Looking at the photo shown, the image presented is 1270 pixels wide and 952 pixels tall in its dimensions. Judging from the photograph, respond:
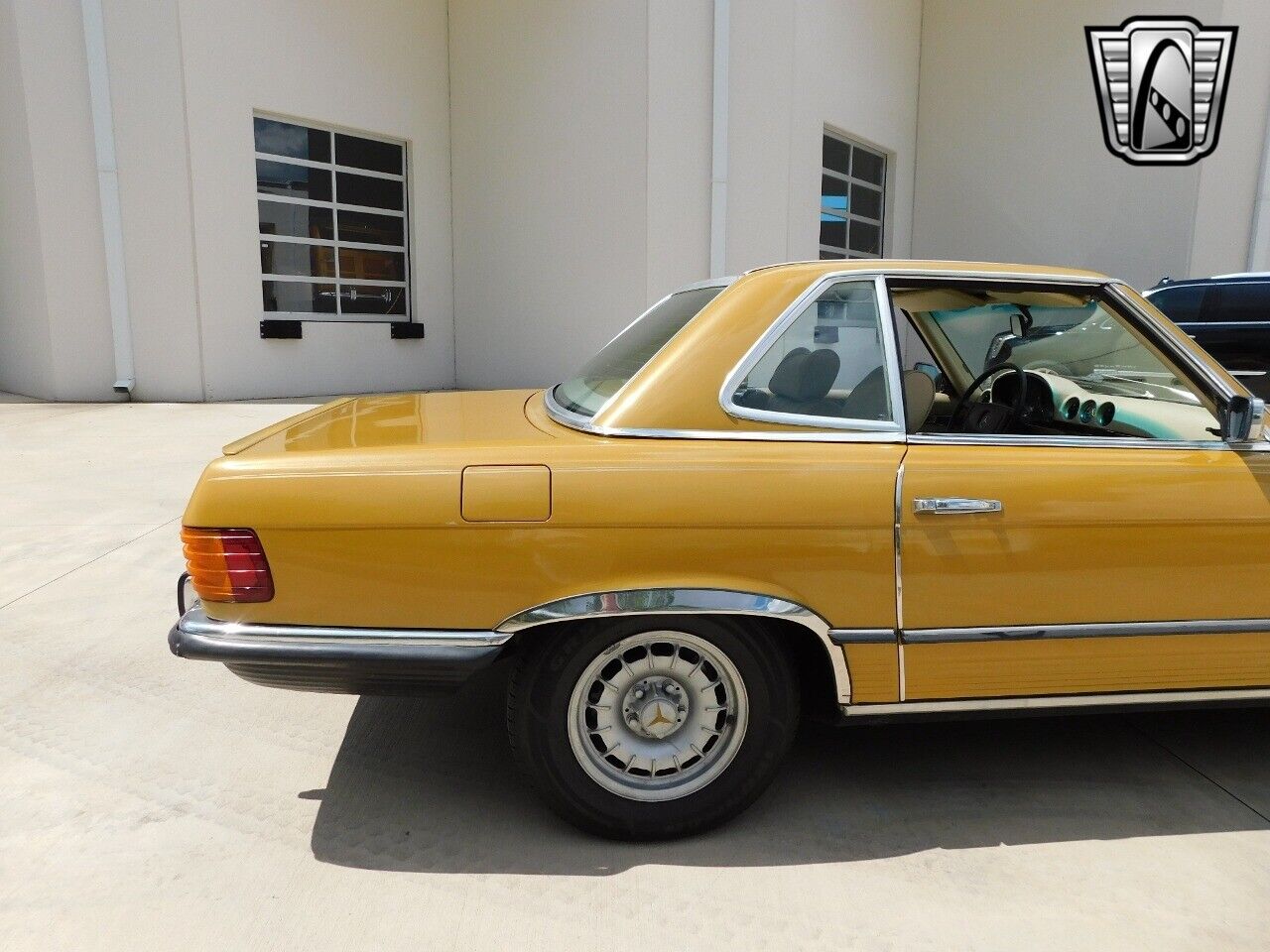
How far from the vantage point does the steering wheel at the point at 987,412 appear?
3.18 m

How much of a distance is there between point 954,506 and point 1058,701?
64 cm

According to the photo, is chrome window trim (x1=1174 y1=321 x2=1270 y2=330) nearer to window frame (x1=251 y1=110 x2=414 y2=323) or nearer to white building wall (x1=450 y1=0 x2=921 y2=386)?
white building wall (x1=450 y1=0 x2=921 y2=386)

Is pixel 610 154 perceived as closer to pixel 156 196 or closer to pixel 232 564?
pixel 156 196

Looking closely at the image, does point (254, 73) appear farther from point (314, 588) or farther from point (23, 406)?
point (314, 588)

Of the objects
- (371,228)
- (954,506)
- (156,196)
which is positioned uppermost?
(156,196)

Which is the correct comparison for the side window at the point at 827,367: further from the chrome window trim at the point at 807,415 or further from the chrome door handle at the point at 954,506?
the chrome door handle at the point at 954,506

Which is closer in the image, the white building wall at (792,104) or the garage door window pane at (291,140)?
the garage door window pane at (291,140)

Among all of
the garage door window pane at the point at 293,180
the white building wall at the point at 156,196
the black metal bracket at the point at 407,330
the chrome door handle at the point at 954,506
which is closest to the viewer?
the chrome door handle at the point at 954,506

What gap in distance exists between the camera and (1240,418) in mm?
2596

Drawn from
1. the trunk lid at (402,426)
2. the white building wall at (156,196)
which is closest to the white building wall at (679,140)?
the white building wall at (156,196)

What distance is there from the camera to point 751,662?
Result: 244cm

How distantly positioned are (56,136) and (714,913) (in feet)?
33.7

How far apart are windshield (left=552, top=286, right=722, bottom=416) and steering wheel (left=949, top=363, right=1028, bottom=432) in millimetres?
936

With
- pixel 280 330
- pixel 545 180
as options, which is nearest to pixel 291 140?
pixel 280 330
